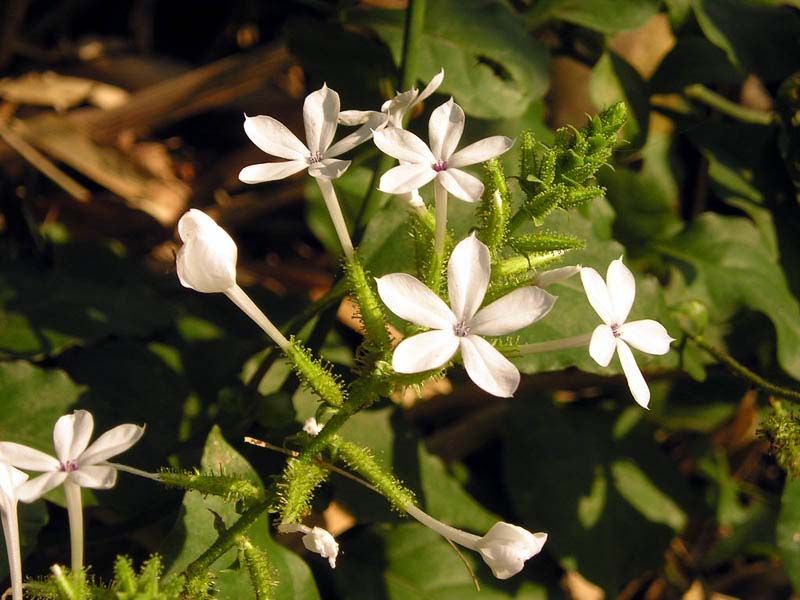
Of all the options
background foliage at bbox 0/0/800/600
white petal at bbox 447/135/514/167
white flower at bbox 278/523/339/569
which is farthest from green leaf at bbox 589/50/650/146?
white flower at bbox 278/523/339/569

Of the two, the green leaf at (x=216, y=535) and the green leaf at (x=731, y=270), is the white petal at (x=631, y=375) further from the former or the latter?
the green leaf at (x=731, y=270)

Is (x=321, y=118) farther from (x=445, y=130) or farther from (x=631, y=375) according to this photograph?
(x=631, y=375)

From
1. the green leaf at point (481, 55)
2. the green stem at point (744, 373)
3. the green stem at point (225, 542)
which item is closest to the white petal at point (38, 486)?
the green stem at point (225, 542)

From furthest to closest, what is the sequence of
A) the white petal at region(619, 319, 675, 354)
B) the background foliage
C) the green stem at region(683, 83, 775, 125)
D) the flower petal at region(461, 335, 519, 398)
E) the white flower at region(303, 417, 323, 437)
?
the green stem at region(683, 83, 775, 125) → the background foliage → the white flower at region(303, 417, 323, 437) → the white petal at region(619, 319, 675, 354) → the flower petal at region(461, 335, 519, 398)

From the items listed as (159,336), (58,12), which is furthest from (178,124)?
(159,336)

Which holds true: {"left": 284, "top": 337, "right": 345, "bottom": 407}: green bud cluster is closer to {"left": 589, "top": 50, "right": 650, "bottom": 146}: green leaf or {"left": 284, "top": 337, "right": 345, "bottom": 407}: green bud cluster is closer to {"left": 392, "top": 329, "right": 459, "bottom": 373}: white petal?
{"left": 392, "top": 329, "right": 459, "bottom": 373}: white petal

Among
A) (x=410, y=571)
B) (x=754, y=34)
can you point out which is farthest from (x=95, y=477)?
(x=754, y=34)
